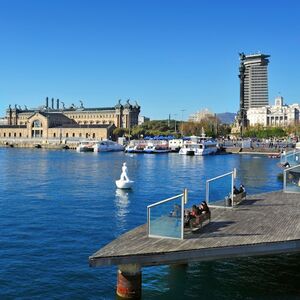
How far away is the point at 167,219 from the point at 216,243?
2039 millimetres

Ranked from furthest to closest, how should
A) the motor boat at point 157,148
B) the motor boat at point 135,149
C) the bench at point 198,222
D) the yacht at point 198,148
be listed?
the motor boat at point 135,149 < the motor boat at point 157,148 < the yacht at point 198,148 < the bench at point 198,222

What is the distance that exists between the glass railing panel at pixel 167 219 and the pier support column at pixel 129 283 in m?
2.08

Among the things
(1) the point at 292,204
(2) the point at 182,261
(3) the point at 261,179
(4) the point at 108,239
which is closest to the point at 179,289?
(2) the point at 182,261

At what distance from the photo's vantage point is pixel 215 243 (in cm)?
1717

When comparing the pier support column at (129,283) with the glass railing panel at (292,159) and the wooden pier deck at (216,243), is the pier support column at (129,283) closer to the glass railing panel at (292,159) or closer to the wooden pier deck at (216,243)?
the wooden pier deck at (216,243)

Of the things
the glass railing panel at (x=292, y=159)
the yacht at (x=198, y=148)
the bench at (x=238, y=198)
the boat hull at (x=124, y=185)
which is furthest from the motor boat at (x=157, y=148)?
the bench at (x=238, y=198)

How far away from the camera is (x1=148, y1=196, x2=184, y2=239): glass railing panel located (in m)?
17.6

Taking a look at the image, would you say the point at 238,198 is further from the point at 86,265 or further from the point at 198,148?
the point at 198,148

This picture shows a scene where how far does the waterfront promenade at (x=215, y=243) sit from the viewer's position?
15.9 meters

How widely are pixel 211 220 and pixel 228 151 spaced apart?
449ft

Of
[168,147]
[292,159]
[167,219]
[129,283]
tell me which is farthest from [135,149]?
[129,283]

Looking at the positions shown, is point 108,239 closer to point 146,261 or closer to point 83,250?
point 83,250

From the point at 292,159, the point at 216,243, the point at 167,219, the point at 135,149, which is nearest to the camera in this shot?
the point at 216,243

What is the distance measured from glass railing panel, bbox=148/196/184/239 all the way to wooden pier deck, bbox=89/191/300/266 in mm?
356
